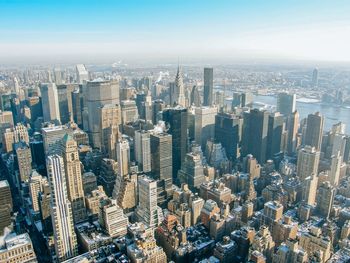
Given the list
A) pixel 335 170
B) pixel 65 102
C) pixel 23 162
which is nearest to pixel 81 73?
pixel 65 102

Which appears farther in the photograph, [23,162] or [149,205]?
[23,162]

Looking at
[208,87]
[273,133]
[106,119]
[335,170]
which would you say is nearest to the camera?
[335,170]

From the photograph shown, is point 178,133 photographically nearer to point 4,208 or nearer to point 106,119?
point 106,119

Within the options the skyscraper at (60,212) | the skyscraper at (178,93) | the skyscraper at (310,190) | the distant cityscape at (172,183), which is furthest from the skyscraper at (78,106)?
the skyscraper at (310,190)

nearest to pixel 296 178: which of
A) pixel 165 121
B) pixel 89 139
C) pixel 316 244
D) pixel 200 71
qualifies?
pixel 316 244

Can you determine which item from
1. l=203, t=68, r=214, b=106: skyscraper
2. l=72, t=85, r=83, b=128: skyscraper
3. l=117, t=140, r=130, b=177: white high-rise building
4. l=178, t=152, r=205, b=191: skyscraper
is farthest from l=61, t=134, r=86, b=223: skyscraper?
l=203, t=68, r=214, b=106: skyscraper

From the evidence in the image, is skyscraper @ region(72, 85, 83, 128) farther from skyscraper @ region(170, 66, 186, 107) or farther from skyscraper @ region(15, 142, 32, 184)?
skyscraper @ region(15, 142, 32, 184)

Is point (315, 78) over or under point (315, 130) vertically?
over
